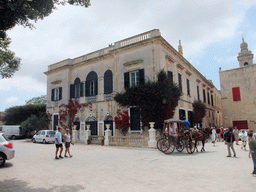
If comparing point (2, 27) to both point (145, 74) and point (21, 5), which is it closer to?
point (21, 5)

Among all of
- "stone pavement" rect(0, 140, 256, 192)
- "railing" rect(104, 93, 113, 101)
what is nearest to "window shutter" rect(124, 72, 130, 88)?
"railing" rect(104, 93, 113, 101)

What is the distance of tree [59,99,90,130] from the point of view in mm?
20828

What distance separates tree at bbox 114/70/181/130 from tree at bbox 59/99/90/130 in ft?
24.6

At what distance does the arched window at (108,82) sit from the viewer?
728 inches

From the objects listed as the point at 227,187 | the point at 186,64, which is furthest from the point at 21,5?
the point at 186,64

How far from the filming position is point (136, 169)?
6965mm

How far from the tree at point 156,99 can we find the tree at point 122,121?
52.6 inches

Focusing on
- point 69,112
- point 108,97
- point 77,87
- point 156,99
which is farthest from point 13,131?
point 156,99

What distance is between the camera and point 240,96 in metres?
29.2

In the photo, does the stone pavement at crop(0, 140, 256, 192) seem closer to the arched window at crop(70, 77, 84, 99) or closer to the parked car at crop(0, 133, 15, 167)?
the parked car at crop(0, 133, 15, 167)

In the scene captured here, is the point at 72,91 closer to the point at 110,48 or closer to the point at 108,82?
the point at 108,82

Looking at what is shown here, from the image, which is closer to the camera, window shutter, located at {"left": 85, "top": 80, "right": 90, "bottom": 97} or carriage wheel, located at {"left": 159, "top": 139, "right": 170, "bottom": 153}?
carriage wheel, located at {"left": 159, "top": 139, "right": 170, "bottom": 153}

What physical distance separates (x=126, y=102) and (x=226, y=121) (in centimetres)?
2140

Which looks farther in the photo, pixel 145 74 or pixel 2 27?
pixel 145 74
